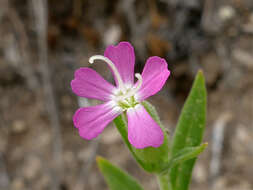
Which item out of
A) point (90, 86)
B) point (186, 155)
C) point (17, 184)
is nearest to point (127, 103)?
point (90, 86)

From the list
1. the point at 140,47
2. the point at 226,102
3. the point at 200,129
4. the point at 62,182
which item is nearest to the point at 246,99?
the point at 226,102

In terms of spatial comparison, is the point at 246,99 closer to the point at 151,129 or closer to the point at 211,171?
the point at 211,171

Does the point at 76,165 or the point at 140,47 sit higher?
the point at 140,47

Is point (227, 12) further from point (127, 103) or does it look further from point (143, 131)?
point (143, 131)

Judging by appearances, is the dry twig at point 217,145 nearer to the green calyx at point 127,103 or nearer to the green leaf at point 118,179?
the green leaf at point 118,179

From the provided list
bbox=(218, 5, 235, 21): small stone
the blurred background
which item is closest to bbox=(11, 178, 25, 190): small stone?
the blurred background

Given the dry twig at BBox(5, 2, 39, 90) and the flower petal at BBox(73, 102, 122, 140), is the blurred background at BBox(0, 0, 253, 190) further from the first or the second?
the flower petal at BBox(73, 102, 122, 140)
